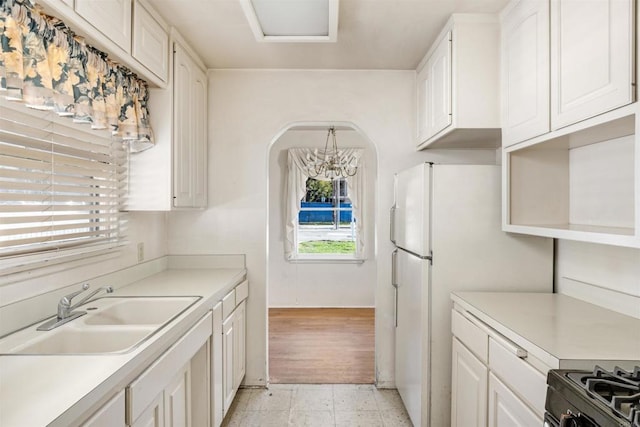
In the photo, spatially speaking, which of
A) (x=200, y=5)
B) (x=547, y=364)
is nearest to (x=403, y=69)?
(x=200, y=5)

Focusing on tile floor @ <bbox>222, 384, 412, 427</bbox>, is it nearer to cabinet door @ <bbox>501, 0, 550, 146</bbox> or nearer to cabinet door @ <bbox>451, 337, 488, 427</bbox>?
cabinet door @ <bbox>451, 337, 488, 427</bbox>

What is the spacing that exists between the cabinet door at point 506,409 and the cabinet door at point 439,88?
1392 millimetres

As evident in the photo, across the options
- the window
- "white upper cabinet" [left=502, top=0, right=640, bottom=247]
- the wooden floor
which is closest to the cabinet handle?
"white upper cabinet" [left=502, top=0, right=640, bottom=247]

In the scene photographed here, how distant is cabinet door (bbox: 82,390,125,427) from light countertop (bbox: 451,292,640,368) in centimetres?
135

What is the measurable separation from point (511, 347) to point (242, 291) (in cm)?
187

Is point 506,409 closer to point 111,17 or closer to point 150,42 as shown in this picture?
point 111,17

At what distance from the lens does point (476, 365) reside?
6.02ft

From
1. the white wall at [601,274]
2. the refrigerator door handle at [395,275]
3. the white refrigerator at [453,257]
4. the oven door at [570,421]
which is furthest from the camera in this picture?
the refrigerator door handle at [395,275]

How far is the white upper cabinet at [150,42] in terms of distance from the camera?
1.95m

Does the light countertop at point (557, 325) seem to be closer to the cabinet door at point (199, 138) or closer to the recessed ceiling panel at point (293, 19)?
the recessed ceiling panel at point (293, 19)

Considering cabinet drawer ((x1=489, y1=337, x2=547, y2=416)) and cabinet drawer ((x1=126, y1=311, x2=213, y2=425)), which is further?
cabinet drawer ((x1=489, y1=337, x2=547, y2=416))

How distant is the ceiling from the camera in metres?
2.11

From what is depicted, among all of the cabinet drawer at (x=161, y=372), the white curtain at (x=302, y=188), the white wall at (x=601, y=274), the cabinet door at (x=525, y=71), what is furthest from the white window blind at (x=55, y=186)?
the white curtain at (x=302, y=188)

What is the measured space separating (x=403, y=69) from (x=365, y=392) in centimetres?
247
